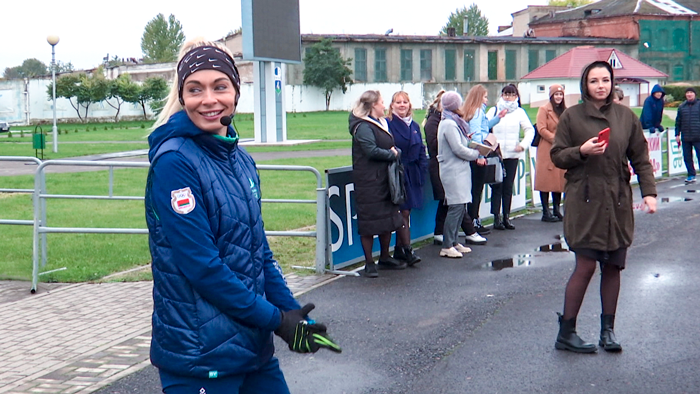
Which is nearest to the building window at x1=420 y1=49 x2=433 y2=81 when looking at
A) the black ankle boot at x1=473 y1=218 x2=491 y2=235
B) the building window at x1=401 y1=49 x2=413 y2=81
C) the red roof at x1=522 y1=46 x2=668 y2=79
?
the building window at x1=401 y1=49 x2=413 y2=81

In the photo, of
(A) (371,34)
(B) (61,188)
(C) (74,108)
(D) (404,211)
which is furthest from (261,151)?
(A) (371,34)

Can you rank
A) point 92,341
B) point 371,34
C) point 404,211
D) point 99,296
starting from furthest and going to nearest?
point 371,34
point 404,211
point 99,296
point 92,341

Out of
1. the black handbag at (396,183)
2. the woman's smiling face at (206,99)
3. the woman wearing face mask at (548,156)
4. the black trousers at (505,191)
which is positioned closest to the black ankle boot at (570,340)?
the black handbag at (396,183)

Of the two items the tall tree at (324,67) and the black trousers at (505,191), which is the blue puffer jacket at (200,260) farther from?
the tall tree at (324,67)

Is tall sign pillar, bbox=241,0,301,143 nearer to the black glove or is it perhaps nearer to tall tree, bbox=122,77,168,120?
tall tree, bbox=122,77,168,120

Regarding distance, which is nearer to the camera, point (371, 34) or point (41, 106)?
point (41, 106)

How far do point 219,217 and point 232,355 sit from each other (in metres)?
0.46

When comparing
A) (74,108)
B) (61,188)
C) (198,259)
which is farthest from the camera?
(74,108)

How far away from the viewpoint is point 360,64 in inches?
2958

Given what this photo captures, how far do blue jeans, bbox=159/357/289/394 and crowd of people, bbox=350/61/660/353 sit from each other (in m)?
3.22

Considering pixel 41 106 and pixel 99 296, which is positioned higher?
pixel 41 106

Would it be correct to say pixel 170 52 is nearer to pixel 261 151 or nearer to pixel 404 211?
pixel 261 151

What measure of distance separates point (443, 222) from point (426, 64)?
6744cm

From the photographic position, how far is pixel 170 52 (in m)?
120
